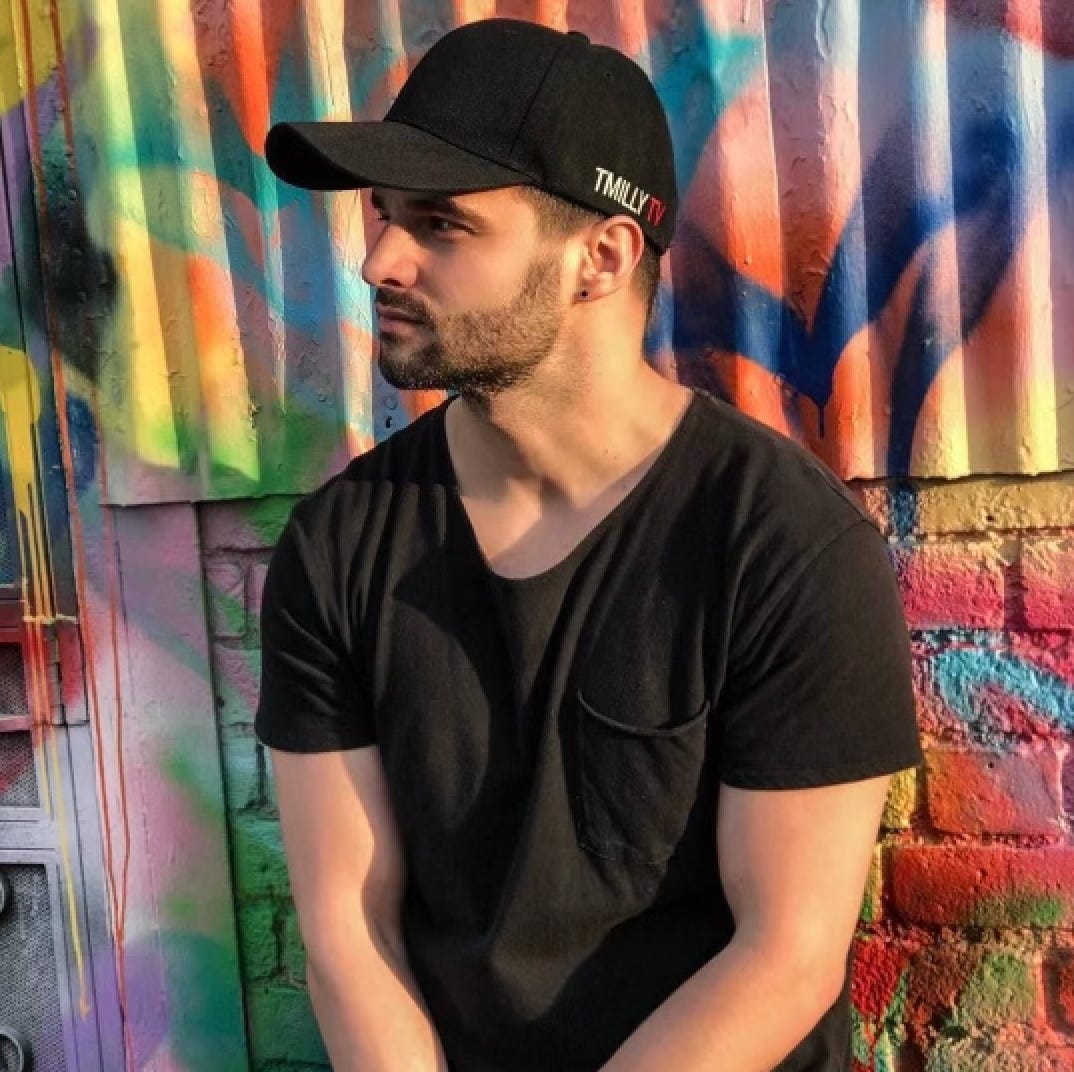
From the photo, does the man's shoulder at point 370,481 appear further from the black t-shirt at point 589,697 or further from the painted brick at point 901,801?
the painted brick at point 901,801

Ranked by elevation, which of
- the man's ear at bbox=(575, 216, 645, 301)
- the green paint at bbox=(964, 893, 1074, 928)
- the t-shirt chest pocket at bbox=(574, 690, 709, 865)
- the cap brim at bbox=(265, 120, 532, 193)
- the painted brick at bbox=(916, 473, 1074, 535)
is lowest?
the green paint at bbox=(964, 893, 1074, 928)

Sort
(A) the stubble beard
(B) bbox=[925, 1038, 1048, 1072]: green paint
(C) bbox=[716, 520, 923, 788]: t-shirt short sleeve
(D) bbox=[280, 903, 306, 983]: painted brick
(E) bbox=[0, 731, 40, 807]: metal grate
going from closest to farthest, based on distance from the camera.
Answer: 1. (C) bbox=[716, 520, 923, 788]: t-shirt short sleeve
2. (A) the stubble beard
3. (B) bbox=[925, 1038, 1048, 1072]: green paint
4. (D) bbox=[280, 903, 306, 983]: painted brick
5. (E) bbox=[0, 731, 40, 807]: metal grate

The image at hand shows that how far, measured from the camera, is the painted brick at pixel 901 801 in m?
2.08

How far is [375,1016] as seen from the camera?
174 cm

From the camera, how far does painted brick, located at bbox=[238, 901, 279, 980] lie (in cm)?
241

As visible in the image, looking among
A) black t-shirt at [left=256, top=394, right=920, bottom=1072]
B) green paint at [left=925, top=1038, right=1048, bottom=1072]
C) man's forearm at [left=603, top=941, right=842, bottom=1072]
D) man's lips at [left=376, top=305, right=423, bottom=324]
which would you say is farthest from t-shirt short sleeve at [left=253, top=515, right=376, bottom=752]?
green paint at [left=925, top=1038, right=1048, bottom=1072]

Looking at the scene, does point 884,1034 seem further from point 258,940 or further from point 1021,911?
point 258,940

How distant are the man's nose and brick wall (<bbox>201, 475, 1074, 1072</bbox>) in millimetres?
858

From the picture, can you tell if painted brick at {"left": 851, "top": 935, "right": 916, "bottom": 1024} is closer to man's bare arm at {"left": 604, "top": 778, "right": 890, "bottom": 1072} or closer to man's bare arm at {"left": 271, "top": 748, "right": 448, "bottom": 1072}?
man's bare arm at {"left": 604, "top": 778, "right": 890, "bottom": 1072}

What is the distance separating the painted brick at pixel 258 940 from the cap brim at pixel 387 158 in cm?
146

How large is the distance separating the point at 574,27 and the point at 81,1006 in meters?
2.13

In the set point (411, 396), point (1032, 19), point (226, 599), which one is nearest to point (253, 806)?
point (226, 599)

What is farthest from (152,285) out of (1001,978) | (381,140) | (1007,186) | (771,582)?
(1001,978)

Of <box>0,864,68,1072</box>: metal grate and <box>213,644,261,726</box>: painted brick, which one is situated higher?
<box>213,644,261,726</box>: painted brick
